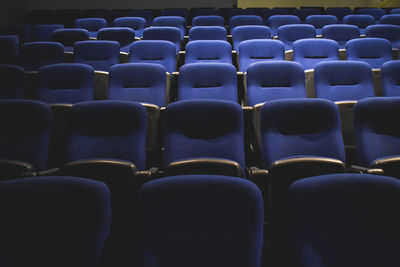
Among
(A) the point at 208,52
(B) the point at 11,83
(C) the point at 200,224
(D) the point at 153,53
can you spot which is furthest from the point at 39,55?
(C) the point at 200,224

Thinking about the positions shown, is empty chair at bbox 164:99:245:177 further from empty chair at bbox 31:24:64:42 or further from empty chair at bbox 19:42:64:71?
empty chair at bbox 31:24:64:42

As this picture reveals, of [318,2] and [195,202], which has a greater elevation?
[318,2]

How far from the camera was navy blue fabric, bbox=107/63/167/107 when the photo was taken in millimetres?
1096

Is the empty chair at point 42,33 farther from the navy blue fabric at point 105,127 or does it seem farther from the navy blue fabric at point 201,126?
the navy blue fabric at point 201,126

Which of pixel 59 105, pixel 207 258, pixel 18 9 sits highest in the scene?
pixel 18 9

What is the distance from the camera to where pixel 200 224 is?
0.49 metres

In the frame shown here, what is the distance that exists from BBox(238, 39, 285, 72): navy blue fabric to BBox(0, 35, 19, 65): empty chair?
2.89ft

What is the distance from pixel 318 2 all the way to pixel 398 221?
3.24 meters

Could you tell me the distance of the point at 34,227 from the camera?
496mm

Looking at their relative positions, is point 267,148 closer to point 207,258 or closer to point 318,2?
point 207,258

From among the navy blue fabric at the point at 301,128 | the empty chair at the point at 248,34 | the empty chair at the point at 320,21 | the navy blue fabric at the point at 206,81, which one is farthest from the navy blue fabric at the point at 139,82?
the empty chair at the point at 320,21

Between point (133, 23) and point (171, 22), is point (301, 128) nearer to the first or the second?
point (171, 22)

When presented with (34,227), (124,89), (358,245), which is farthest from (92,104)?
(358,245)

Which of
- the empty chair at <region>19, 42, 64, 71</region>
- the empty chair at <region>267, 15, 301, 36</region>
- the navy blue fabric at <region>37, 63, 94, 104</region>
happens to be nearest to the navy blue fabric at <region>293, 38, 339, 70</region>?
the empty chair at <region>267, 15, 301, 36</region>
